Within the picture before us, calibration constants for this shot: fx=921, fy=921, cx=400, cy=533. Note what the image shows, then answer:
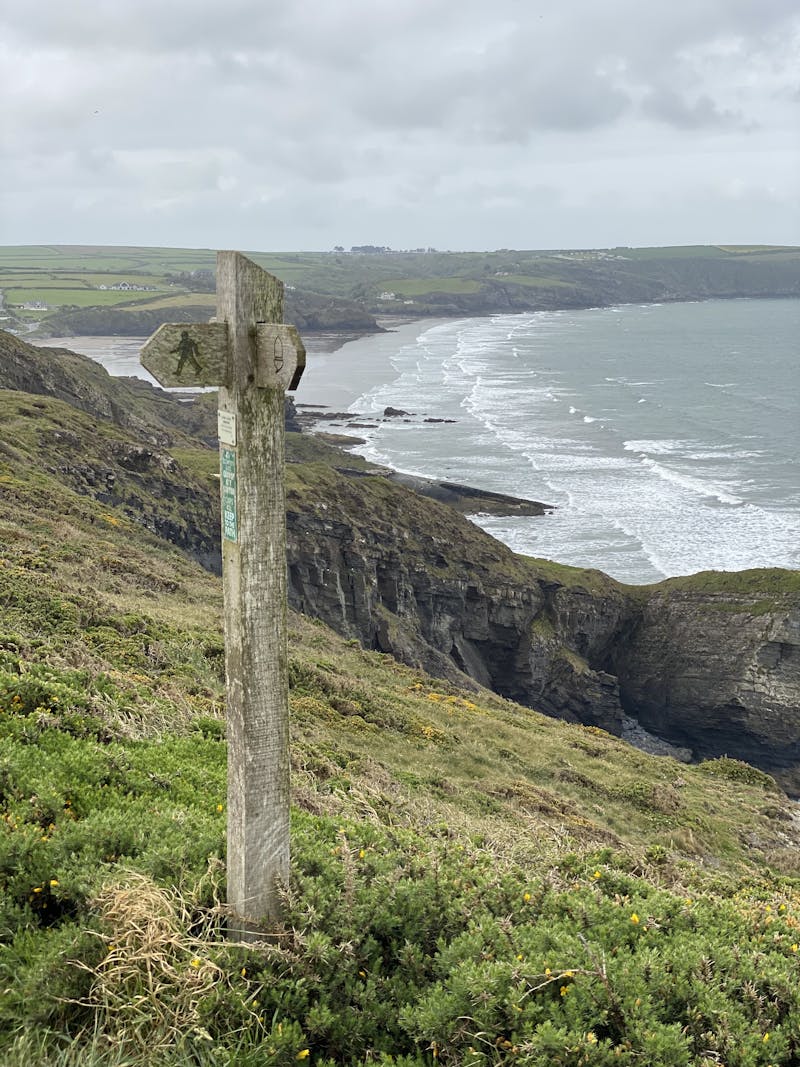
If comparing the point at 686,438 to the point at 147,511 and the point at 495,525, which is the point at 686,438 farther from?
the point at 147,511

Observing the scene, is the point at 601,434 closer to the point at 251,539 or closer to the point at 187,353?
the point at 251,539

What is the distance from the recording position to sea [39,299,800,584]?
57.6 meters

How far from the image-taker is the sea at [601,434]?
57.6 meters

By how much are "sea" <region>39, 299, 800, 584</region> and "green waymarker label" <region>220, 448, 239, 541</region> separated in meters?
46.9

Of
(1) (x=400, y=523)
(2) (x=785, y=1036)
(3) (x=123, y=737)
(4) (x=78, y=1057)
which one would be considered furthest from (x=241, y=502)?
(1) (x=400, y=523)

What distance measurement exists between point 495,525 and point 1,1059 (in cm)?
5661

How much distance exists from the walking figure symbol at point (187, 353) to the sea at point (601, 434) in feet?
155

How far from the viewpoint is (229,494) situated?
18.4ft

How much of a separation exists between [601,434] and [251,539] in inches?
3450

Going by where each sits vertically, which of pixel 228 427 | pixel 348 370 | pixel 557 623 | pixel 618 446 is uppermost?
pixel 348 370

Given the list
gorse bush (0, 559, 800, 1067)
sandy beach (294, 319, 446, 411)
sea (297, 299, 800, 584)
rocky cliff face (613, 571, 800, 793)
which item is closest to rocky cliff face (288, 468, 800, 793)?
rocky cliff face (613, 571, 800, 793)

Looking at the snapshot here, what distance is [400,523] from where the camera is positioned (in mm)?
43531

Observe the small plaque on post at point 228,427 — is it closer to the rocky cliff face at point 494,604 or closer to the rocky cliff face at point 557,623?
the rocky cliff face at point 494,604

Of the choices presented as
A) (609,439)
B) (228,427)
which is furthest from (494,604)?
(609,439)
